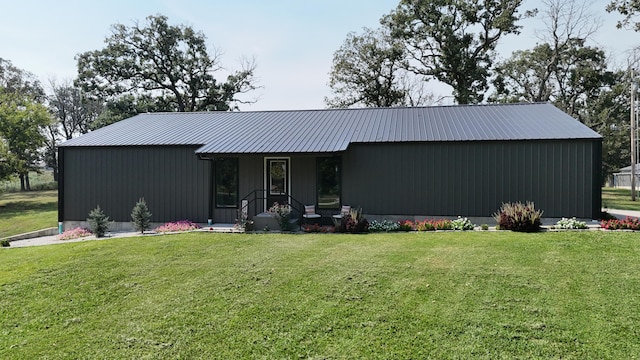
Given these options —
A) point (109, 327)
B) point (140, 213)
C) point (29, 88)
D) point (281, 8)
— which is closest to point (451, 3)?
point (281, 8)

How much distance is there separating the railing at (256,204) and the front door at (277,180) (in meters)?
0.14

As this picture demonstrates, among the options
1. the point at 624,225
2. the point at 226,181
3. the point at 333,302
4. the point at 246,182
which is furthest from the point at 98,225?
the point at 624,225

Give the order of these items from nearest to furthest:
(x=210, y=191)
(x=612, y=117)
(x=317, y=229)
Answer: (x=317, y=229) → (x=210, y=191) → (x=612, y=117)

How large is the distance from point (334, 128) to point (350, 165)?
1.94 metres

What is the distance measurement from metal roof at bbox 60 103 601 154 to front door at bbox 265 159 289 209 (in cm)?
86

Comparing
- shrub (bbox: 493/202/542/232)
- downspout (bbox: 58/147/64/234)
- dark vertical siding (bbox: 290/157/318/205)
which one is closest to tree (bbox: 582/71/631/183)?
shrub (bbox: 493/202/542/232)

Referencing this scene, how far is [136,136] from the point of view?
1369 centimetres

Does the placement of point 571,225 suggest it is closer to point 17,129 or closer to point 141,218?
point 141,218

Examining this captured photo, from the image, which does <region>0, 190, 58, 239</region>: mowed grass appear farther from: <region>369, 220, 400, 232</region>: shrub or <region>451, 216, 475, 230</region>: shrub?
<region>451, 216, 475, 230</region>: shrub

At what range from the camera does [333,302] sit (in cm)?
496

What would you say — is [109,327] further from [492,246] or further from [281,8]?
[281,8]

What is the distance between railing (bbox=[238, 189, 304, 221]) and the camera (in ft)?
39.4

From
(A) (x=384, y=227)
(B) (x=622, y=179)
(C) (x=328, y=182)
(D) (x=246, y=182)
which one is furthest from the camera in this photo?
(B) (x=622, y=179)

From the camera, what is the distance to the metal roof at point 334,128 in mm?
11445
